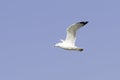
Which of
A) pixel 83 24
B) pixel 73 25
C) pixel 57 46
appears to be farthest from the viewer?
pixel 57 46

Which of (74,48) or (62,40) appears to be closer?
(74,48)

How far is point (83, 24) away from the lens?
1948 cm

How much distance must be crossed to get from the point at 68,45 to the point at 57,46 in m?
1.35

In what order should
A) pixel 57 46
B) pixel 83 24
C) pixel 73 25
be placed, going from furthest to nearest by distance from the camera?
pixel 57 46 → pixel 73 25 → pixel 83 24

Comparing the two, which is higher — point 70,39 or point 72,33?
point 72,33

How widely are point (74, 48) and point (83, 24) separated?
224cm

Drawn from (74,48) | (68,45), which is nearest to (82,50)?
(74,48)

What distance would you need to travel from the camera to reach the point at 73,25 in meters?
20.8

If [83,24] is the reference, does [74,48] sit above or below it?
below

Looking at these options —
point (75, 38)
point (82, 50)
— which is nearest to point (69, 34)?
point (75, 38)

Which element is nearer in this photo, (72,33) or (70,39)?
(72,33)

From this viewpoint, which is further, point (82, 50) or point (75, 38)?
point (75, 38)

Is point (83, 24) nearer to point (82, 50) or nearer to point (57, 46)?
point (82, 50)

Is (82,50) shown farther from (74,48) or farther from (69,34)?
(69,34)
